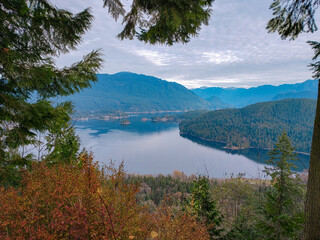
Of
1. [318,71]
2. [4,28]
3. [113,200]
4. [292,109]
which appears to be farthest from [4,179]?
[292,109]

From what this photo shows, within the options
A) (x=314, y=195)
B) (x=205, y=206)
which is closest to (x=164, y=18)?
(x=314, y=195)

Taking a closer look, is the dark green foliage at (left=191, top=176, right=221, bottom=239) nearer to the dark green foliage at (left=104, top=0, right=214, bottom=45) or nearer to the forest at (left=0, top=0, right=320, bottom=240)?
the forest at (left=0, top=0, right=320, bottom=240)

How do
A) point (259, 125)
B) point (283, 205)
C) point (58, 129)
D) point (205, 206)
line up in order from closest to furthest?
point (58, 129)
point (283, 205)
point (205, 206)
point (259, 125)

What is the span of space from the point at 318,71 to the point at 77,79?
15.1ft

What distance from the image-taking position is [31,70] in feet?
8.96

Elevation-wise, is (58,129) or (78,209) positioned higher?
(58,129)

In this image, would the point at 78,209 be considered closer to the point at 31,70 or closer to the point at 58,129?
the point at 58,129

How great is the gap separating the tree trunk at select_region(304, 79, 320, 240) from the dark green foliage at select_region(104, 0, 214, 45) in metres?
2.44

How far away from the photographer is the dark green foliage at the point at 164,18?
7.20 feet

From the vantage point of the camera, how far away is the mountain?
100062 mm

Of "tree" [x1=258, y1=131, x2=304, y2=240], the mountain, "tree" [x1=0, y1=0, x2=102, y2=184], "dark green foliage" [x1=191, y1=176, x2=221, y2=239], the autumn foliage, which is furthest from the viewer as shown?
the mountain

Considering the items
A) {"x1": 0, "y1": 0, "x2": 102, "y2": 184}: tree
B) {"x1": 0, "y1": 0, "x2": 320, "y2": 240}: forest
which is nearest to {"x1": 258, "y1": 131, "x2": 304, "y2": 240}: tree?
{"x1": 0, "y1": 0, "x2": 320, "y2": 240}: forest

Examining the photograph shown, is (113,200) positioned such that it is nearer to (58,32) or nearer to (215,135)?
(58,32)

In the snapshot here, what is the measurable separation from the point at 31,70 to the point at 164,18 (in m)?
2.22
